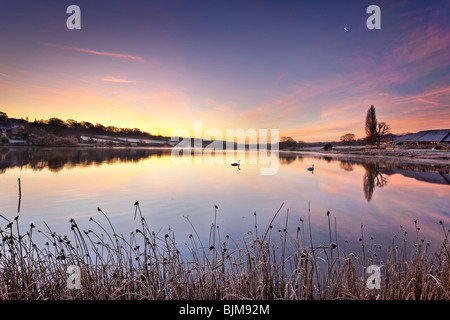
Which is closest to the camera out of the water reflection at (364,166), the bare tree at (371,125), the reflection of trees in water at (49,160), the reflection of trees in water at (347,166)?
the water reflection at (364,166)

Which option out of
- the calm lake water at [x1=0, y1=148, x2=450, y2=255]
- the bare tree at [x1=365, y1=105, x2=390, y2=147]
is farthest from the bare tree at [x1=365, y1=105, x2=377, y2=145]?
the calm lake water at [x1=0, y1=148, x2=450, y2=255]

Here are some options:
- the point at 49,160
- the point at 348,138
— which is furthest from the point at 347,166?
the point at 348,138

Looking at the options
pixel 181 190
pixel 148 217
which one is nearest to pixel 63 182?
pixel 181 190

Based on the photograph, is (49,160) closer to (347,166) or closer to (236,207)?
(236,207)

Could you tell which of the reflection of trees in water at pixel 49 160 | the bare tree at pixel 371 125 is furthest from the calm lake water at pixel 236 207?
the bare tree at pixel 371 125

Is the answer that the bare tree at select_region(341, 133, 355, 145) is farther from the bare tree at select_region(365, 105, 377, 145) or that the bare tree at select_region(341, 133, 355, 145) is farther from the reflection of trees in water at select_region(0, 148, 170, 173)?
the reflection of trees in water at select_region(0, 148, 170, 173)

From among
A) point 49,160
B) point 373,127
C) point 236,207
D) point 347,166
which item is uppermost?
point 373,127

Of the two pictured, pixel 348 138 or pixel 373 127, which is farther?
pixel 348 138

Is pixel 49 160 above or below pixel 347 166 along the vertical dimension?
above

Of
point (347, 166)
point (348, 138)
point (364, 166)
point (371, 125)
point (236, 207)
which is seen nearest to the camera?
point (236, 207)

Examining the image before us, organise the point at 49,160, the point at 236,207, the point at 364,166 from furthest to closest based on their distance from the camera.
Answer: the point at 364,166
the point at 49,160
the point at 236,207

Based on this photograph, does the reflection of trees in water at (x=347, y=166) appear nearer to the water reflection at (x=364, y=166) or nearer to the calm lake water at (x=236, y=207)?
the water reflection at (x=364, y=166)
